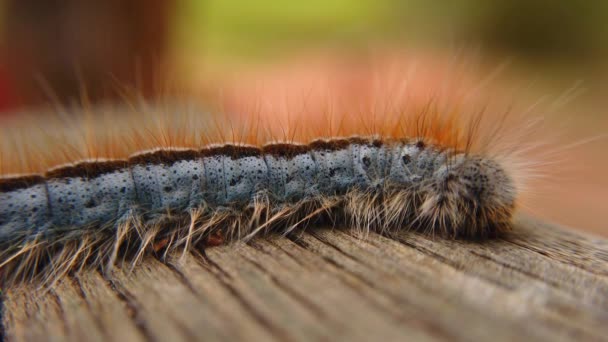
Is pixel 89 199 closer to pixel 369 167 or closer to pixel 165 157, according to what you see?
pixel 165 157

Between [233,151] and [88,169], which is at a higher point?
[233,151]

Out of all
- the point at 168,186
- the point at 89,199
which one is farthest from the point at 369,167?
the point at 89,199

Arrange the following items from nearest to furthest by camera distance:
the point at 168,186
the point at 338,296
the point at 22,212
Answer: the point at 338,296 → the point at 22,212 → the point at 168,186

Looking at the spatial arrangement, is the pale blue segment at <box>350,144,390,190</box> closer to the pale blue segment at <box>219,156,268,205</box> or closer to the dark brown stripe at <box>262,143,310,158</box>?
the dark brown stripe at <box>262,143,310,158</box>

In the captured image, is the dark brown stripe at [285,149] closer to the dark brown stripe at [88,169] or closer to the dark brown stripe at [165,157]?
the dark brown stripe at [165,157]

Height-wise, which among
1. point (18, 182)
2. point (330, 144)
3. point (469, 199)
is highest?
point (330, 144)

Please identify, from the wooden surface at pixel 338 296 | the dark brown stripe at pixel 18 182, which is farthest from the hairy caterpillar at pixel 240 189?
the wooden surface at pixel 338 296
